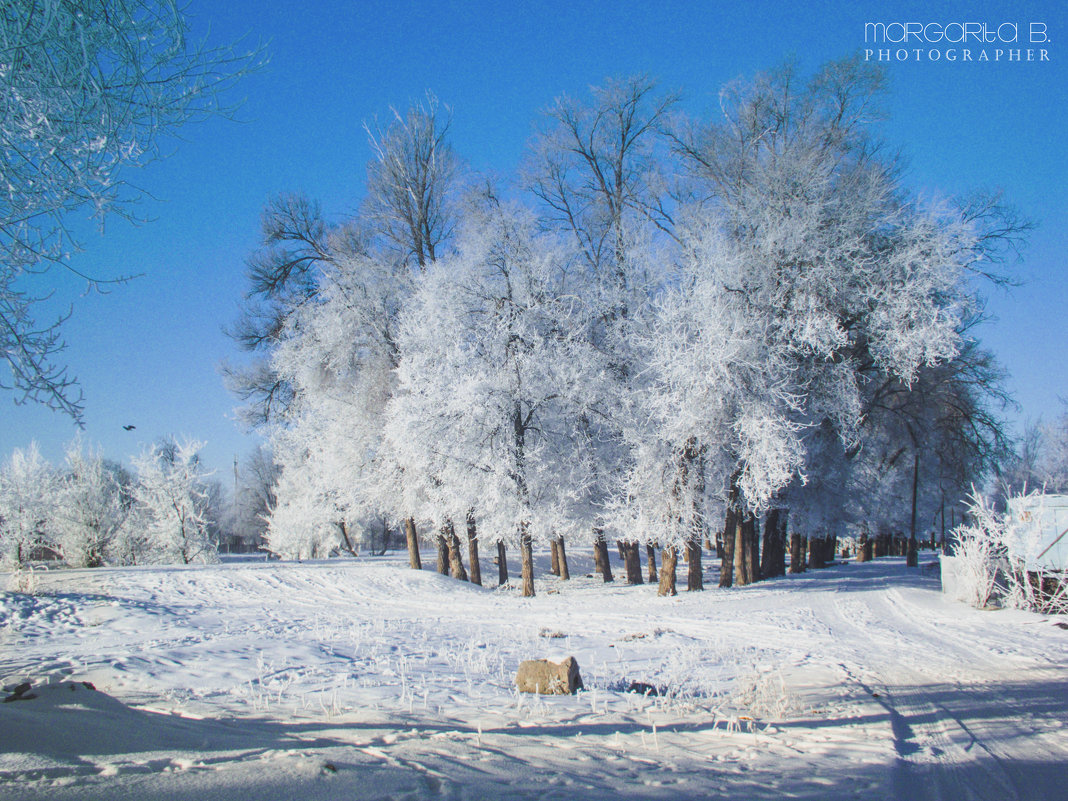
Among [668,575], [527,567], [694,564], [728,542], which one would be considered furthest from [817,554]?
[527,567]

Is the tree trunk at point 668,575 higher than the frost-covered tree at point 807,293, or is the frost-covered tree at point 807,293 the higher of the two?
the frost-covered tree at point 807,293

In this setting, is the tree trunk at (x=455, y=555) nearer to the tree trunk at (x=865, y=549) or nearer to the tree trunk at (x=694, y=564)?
the tree trunk at (x=694, y=564)

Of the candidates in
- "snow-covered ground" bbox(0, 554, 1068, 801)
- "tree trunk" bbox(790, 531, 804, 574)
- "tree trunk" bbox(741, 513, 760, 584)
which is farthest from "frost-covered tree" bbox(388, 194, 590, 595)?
"tree trunk" bbox(790, 531, 804, 574)

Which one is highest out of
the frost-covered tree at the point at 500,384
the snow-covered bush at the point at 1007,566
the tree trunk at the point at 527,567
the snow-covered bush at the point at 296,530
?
the frost-covered tree at the point at 500,384

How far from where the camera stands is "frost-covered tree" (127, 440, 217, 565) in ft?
106

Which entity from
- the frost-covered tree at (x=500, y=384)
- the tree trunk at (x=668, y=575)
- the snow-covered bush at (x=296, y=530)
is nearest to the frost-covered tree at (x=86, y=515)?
the snow-covered bush at (x=296, y=530)

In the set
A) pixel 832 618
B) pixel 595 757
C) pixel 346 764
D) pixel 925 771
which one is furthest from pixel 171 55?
pixel 832 618

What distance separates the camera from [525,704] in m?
6.30

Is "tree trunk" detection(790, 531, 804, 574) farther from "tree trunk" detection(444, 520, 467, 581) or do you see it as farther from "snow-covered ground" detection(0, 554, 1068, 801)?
"tree trunk" detection(444, 520, 467, 581)

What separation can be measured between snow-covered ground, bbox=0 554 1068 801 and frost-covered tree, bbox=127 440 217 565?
19688 millimetres

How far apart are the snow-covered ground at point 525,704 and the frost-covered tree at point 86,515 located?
17.3 meters

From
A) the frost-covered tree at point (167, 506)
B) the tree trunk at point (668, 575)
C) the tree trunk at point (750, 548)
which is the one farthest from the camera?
the frost-covered tree at point (167, 506)

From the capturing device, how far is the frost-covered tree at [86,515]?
29031 mm

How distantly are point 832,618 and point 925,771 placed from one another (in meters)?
9.18
